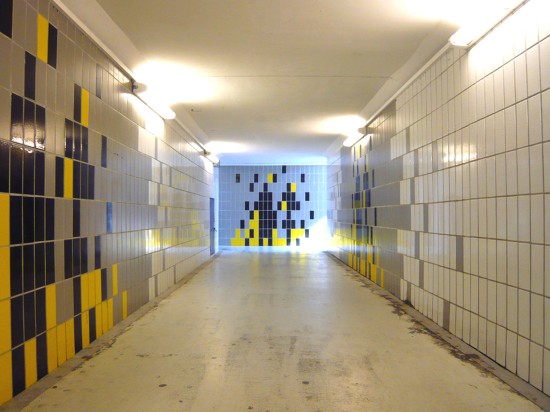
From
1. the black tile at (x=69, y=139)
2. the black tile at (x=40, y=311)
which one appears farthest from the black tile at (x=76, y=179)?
the black tile at (x=40, y=311)

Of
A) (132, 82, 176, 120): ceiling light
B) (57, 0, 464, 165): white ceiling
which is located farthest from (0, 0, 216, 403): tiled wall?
(57, 0, 464, 165): white ceiling

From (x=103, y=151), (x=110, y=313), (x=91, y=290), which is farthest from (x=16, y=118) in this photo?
(x=110, y=313)

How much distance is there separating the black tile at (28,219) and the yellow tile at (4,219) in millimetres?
170

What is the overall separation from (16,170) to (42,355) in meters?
1.24

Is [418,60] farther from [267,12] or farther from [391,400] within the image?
[391,400]

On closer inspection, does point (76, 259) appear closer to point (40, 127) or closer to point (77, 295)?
point (77, 295)

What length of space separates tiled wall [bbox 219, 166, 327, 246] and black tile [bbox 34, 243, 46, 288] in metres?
11.9

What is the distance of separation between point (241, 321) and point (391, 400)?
2.23 meters

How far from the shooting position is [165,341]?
153 inches

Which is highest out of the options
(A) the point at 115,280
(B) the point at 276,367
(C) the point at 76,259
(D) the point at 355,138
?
(D) the point at 355,138

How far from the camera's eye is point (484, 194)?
11.1 feet

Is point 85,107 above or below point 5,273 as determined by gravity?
above

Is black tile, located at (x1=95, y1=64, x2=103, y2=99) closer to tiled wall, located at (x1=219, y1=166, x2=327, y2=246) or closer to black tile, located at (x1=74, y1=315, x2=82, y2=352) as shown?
black tile, located at (x1=74, y1=315, x2=82, y2=352)

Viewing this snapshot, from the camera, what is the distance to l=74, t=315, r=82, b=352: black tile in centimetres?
342
